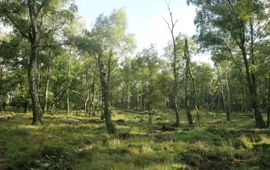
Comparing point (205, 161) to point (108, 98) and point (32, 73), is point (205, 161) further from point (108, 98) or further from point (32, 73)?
point (32, 73)

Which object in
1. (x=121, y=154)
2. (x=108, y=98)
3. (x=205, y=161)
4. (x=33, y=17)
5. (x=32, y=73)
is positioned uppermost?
(x=33, y=17)

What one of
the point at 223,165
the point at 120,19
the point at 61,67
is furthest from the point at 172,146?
the point at 61,67

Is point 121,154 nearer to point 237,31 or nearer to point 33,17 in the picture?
point 33,17

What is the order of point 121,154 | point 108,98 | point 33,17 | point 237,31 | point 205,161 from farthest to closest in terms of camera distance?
point 237,31, point 108,98, point 33,17, point 121,154, point 205,161

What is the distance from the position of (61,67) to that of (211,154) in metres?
35.6

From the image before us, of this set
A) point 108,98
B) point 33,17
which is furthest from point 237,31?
point 33,17

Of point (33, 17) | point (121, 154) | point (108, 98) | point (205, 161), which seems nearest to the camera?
point (205, 161)

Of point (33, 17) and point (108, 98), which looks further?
point (108, 98)

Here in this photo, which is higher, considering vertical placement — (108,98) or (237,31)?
(237,31)

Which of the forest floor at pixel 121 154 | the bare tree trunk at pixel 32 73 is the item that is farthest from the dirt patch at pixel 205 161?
the bare tree trunk at pixel 32 73

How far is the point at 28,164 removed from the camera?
358 inches

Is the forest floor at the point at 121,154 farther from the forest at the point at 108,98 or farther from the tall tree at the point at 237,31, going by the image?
the tall tree at the point at 237,31

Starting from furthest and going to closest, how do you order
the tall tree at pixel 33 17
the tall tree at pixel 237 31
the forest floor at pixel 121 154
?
the tall tree at pixel 237 31 < the tall tree at pixel 33 17 < the forest floor at pixel 121 154

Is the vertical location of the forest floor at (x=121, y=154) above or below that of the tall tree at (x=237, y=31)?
below
